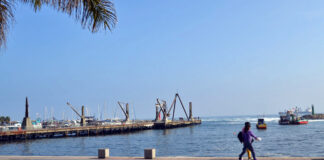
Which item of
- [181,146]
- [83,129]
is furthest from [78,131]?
[181,146]

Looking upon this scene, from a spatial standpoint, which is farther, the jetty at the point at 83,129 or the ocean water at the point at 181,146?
the jetty at the point at 83,129

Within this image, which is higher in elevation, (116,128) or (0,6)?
(0,6)

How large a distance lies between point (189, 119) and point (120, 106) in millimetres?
28633

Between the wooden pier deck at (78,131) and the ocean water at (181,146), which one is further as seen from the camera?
the wooden pier deck at (78,131)

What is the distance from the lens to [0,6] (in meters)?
7.70

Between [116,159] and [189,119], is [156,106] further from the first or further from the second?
[116,159]

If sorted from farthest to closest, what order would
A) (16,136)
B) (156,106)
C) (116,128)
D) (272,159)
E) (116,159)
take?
(156,106), (116,128), (16,136), (116,159), (272,159)

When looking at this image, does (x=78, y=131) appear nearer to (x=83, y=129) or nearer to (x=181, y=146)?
(x=83, y=129)

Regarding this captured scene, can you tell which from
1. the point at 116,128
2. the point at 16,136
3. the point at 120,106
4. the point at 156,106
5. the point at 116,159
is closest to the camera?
the point at 116,159

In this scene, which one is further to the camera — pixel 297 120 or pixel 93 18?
pixel 297 120

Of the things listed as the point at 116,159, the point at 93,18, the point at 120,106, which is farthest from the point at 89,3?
the point at 120,106

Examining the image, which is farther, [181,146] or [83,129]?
[83,129]

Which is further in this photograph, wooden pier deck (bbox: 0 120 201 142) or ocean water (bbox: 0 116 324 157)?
wooden pier deck (bbox: 0 120 201 142)

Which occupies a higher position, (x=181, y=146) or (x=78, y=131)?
(x=78, y=131)
